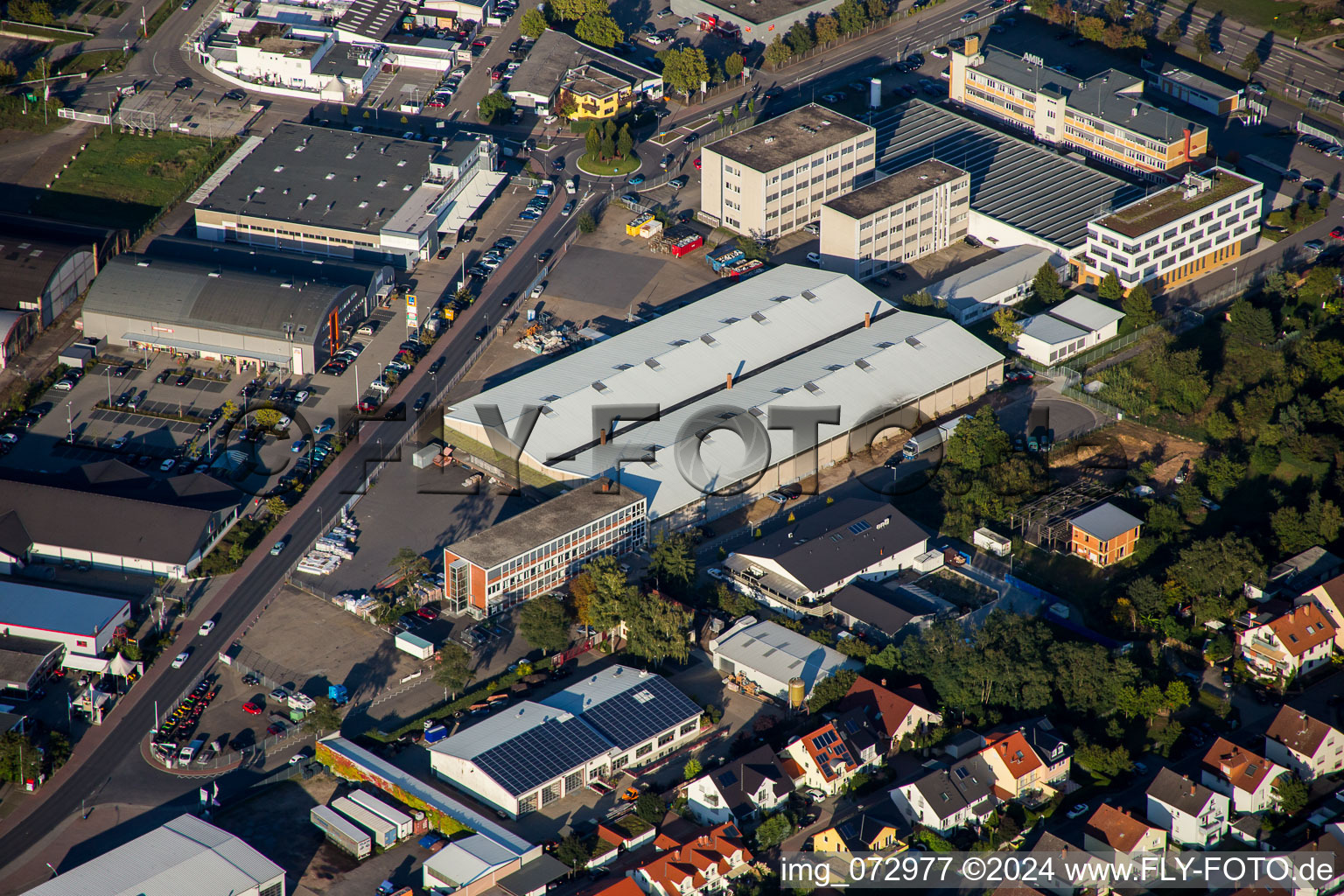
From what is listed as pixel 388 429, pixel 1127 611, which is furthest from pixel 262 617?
pixel 1127 611

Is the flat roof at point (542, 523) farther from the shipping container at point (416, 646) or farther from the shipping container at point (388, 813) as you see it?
the shipping container at point (388, 813)

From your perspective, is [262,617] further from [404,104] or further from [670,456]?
[404,104]

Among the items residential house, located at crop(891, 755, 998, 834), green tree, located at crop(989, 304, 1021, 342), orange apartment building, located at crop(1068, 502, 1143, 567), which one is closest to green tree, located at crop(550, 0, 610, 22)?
green tree, located at crop(989, 304, 1021, 342)

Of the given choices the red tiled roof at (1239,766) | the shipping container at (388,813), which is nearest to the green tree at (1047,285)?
the red tiled roof at (1239,766)

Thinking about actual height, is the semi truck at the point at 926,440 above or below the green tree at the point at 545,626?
below

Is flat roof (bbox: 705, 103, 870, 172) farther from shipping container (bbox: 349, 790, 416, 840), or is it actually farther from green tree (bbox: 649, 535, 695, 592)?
shipping container (bbox: 349, 790, 416, 840)

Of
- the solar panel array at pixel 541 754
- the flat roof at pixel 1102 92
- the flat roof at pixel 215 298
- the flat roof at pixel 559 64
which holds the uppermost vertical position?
the flat roof at pixel 1102 92

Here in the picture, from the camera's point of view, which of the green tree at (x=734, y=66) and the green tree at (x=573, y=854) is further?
the green tree at (x=734, y=66)
